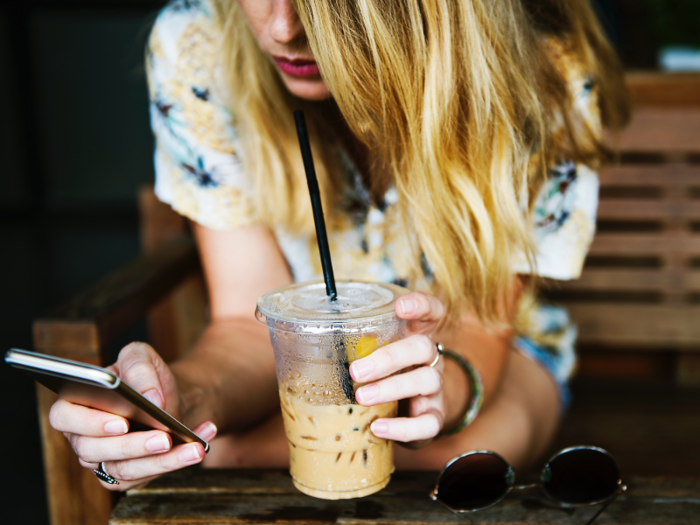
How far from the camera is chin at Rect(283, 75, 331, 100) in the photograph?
1021 mm

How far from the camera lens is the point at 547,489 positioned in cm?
87

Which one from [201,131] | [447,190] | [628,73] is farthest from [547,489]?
[628,73]

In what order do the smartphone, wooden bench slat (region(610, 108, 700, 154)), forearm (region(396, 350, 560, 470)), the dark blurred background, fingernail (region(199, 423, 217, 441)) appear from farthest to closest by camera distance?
the dark blurred background
wooden bench slat (region(610, 108, 700, 154))
forearm (region(396, 350, 560, 470))
fingernail (region(199, 423, 217, 441))
the smartphone

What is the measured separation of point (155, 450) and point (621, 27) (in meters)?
3.26

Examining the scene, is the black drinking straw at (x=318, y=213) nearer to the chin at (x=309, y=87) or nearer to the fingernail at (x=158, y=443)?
the chin at (x=309, y=87)

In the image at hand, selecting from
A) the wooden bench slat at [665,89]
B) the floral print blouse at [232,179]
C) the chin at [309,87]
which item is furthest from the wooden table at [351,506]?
the wooden bench slat at [665,89]

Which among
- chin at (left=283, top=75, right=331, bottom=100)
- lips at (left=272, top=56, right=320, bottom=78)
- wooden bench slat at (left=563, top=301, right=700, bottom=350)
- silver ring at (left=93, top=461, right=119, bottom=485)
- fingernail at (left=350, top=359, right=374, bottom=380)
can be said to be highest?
lips at (left=272, top=56, right=320, bottom=78)

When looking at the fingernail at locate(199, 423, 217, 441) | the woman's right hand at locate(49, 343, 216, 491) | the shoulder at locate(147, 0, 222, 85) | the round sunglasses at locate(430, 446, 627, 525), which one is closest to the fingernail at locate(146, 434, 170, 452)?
the woman's right hand at locate(49, 343, 216, 491)

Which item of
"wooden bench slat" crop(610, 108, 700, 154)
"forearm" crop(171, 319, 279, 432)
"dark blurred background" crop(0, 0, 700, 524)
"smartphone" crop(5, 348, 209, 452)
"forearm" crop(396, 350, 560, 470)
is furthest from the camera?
"dark blurred background" crop(0, 0, 700, 524)

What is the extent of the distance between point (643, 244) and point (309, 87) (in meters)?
1.26

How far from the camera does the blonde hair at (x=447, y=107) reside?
900mm

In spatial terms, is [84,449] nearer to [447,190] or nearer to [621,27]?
[447,190]

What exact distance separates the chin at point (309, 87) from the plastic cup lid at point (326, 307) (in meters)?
0.36

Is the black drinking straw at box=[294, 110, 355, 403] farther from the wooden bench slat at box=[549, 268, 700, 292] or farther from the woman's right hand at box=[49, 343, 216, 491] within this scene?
the wooden bench slat at box=[549, 268, 700, 292]
